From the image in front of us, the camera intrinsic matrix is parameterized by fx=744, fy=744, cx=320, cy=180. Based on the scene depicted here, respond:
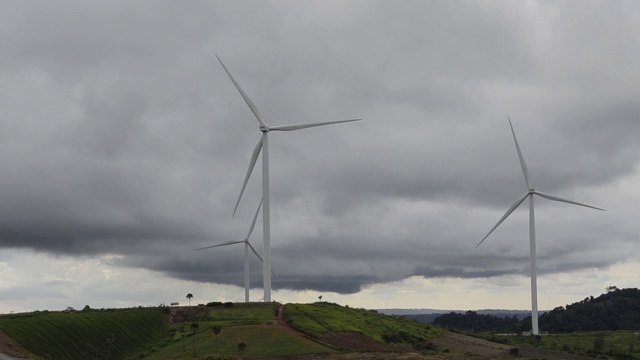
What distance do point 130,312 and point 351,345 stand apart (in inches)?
2234

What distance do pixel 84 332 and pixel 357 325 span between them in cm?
4986

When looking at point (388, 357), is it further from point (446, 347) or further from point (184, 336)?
point (184, 336)

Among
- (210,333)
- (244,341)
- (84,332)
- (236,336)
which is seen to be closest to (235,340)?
(244,341)

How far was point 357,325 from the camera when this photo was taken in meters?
142

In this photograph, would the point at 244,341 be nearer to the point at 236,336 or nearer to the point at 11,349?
the point at 236,336

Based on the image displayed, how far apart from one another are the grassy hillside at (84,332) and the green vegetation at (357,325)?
2634 cm

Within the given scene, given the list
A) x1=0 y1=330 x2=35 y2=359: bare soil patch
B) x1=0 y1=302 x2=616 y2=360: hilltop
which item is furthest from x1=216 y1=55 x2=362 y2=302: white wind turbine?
x1=0 y1=330 x2=35 y2=359: bare soil patch

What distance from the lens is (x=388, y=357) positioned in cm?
10981

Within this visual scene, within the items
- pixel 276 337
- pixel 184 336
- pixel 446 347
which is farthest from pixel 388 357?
pixel 184 336

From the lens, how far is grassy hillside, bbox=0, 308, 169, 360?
4665 inches

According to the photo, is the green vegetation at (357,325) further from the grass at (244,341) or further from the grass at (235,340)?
the grass at (244,341)

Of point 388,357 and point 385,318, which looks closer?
point 388,357

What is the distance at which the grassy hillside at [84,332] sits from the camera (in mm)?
118500

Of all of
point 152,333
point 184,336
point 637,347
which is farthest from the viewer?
point 637,347
